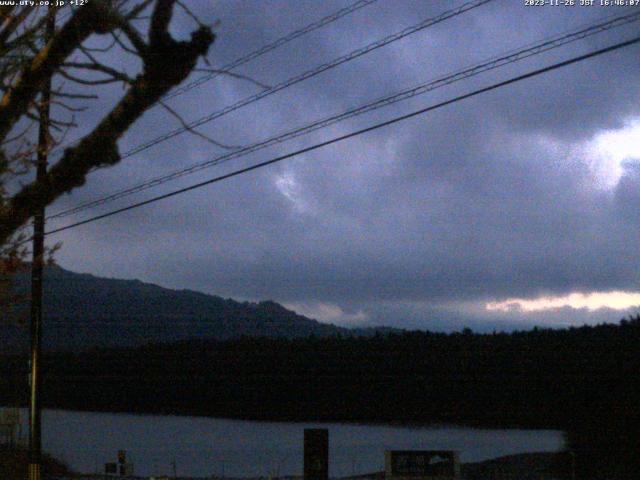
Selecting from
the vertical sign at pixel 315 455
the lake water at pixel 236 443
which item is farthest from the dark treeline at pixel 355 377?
the vertical sign at pixel 315 455

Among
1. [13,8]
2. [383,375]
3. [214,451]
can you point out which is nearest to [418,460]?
[13,8]

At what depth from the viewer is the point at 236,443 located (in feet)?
181

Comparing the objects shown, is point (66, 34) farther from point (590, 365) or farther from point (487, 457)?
point (487, 457)

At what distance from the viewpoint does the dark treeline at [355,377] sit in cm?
4755

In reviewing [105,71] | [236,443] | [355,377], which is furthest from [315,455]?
[355,377]

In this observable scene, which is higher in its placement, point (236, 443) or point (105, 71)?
point (105, 71)

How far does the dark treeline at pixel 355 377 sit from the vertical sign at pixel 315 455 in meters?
23.3

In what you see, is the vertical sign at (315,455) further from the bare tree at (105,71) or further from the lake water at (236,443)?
the lake water at (236,443)

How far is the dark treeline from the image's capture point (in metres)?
47.5

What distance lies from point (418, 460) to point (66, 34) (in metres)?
22.3

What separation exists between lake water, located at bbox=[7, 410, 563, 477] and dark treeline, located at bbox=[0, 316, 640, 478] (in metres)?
1.82

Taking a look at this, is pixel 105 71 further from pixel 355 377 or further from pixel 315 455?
pixel 355 377

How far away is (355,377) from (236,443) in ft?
57.9

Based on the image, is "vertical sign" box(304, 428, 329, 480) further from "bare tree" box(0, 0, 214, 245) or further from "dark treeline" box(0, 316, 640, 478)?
"dark treeline" box(0, 316, 640, 478)
